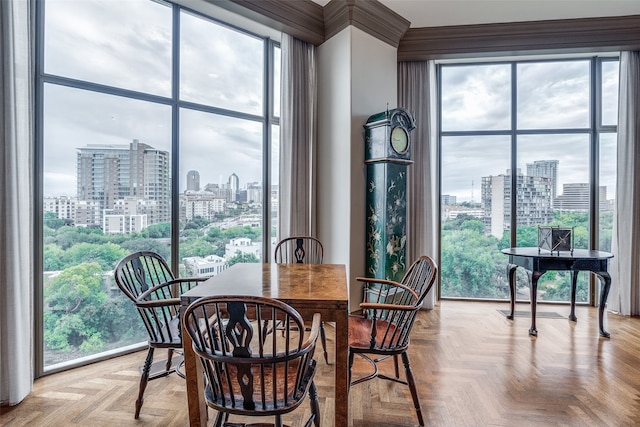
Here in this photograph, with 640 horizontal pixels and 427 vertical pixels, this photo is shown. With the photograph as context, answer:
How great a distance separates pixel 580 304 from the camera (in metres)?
4.25

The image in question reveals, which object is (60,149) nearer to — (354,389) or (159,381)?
(159,381)

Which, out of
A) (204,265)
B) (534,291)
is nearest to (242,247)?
(204,265)

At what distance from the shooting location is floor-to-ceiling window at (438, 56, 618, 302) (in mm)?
4184

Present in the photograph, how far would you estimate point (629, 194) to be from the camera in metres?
3.87

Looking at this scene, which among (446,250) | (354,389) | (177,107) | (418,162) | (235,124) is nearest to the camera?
(354,389)

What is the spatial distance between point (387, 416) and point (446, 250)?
287 cm

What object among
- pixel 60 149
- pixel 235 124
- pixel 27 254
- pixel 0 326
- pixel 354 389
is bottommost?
pixel 354 389

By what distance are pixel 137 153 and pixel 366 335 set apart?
2.45m

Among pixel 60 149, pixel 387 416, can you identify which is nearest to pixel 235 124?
pixel 60 149

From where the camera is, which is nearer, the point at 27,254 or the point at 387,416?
the point at 387,416

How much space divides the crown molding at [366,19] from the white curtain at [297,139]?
0.38m

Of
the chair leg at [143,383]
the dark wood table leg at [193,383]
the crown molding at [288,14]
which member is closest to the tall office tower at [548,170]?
the crown molding at [288,14]

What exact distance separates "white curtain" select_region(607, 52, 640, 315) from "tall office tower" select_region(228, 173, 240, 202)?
438 centimetres

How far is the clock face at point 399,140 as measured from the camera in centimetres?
329
